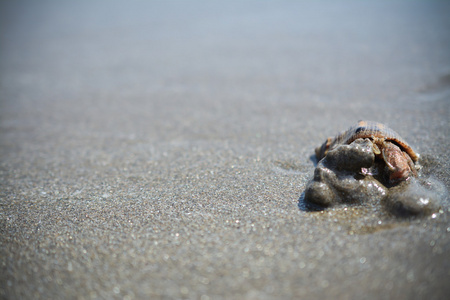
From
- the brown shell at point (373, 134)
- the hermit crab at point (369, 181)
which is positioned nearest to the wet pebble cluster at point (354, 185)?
the hermit crab at point (369, 181)

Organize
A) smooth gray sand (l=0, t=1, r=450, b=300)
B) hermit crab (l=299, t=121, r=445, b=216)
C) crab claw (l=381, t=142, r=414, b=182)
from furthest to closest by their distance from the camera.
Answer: crab claw (l=381, t=142, r=414, b=182) < hermit crab (l=299, t=121, r=445, b=216) < smooth gray sand (l=0, t=1, r=450, b=300)

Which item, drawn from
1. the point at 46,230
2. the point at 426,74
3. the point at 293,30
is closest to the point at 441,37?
the point at 426,74

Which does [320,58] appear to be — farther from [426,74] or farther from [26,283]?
[26,283]

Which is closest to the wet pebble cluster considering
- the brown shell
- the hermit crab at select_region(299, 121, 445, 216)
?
the hermit crab at select_region(299, 121, 445, 216)

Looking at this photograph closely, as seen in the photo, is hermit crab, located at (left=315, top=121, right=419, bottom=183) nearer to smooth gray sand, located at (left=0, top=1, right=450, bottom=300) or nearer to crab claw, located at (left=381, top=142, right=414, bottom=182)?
crab claw, located at (left=381, top=142, right=414, bottom=182)

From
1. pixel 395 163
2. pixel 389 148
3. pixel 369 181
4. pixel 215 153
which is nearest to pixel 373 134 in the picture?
pixel 389 148

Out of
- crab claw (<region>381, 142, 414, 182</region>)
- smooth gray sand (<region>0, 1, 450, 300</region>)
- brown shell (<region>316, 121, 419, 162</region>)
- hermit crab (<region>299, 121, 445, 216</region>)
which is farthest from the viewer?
brown shell (<region>316, 121, 419, 162</region>)
